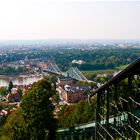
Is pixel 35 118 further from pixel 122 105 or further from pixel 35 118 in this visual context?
pixel 122 105

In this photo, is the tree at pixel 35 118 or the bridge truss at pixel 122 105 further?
the tree at pixel 35 118

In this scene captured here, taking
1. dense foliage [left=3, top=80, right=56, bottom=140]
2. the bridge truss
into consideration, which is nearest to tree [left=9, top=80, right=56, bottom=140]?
dense foliage [left=3, top=80, right=56, bottom=140]

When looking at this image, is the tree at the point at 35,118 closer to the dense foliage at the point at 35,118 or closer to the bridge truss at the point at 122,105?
the dense foliage at the point at 35,118

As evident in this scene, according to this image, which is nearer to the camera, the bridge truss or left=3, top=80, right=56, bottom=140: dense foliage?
the bridge truss

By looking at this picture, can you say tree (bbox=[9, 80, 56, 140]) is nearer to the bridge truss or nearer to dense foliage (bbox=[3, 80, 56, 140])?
dense foliage (bbox=[3, 80, 56, 140])

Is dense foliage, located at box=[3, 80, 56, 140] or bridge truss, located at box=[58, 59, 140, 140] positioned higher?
bridge truss, located at box=[58, 59, 140, 140]

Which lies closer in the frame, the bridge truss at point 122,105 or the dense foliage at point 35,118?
the bridge truss at point 122,105

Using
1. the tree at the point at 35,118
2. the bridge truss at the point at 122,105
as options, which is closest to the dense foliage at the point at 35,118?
the tree at the point at 35,118

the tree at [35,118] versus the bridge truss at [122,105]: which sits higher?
the bridge truss at [122,105]
